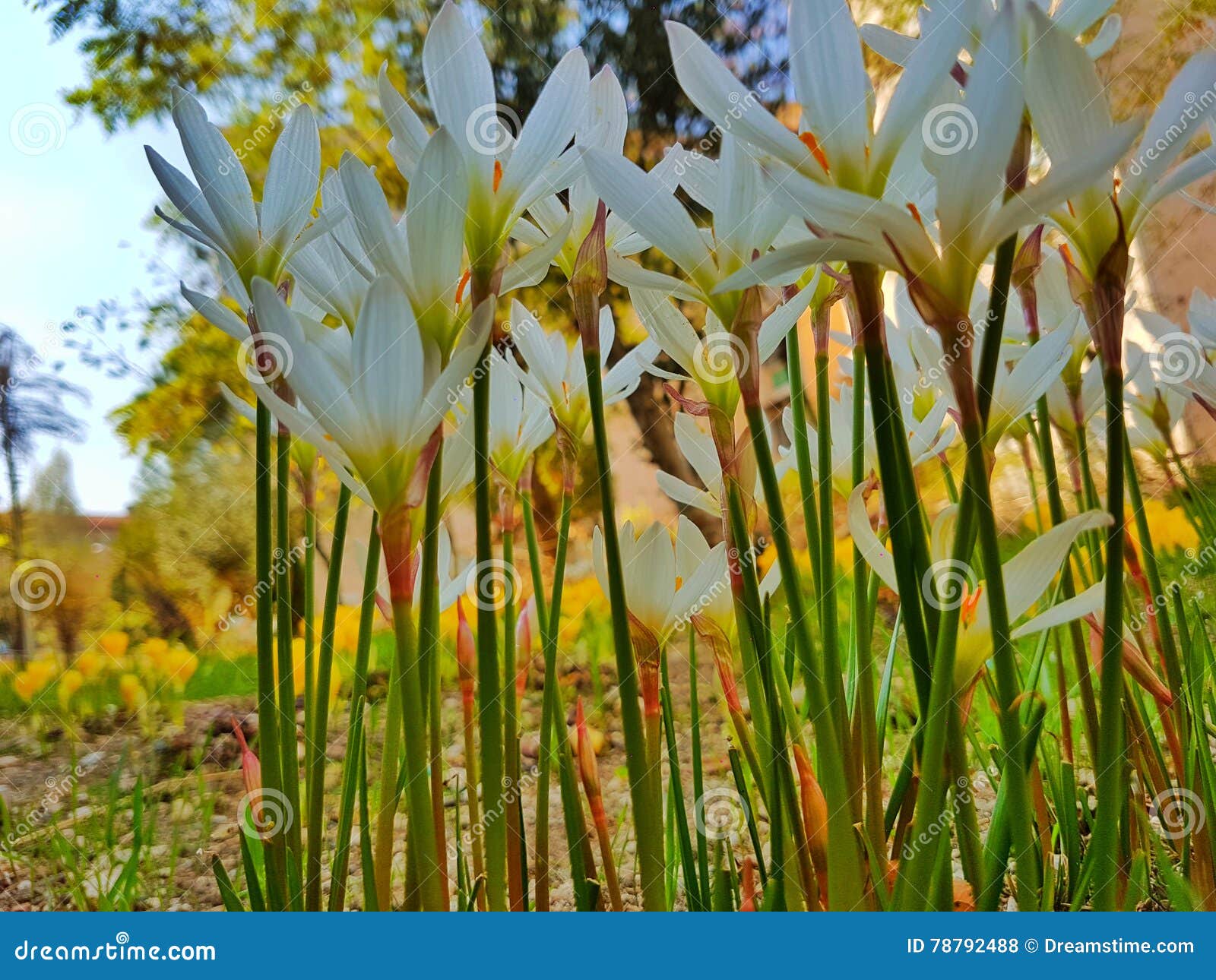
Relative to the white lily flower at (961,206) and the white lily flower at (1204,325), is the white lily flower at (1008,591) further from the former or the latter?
the white lily flower at (1204,325)

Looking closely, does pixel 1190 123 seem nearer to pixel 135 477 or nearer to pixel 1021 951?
pixel 1021 951

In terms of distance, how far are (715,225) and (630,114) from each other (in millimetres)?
1066

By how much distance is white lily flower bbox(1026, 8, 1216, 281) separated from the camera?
0.22 metres

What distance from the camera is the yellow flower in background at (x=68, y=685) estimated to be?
91cm

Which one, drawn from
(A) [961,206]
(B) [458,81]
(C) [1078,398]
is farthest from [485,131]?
(C) [1078,398]

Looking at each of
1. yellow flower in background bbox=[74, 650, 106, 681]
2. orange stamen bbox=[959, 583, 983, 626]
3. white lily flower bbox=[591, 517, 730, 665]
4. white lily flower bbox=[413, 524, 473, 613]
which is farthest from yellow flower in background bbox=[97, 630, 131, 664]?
orange stamen bbox=[959, 583, 983, 626]

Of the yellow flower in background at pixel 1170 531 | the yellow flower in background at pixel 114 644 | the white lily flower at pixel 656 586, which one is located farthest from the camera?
the yellow flower in background at pixel 114 644

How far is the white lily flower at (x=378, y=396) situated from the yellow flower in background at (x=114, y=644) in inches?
37.7

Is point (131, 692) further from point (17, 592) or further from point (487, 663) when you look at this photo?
point (487, 663)

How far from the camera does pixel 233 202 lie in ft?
0.88

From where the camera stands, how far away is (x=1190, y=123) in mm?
244

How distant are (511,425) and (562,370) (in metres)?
0.03

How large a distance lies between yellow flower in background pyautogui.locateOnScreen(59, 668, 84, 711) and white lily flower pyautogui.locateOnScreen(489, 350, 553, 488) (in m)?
0.79

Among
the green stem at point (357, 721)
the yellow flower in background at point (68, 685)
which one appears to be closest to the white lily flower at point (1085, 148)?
the green stem at point (357, 721)
